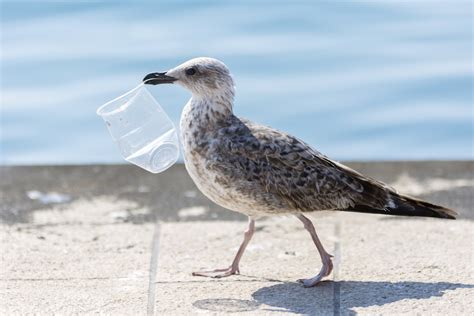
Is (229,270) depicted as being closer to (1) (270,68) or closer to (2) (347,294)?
(2) (347,294)

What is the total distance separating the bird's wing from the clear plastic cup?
58 centimetres

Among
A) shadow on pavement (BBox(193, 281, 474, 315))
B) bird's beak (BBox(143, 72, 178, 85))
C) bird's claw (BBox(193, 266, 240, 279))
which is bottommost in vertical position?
shadow on pavement (BBox(193, 281, 474, 315))

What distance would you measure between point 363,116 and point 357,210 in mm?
6147

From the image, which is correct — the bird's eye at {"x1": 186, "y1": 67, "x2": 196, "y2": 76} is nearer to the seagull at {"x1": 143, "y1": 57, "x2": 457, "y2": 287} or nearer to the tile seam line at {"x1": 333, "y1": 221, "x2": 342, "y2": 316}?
the seagull at {"x1": 143, "y1": 57, "x2": 457, "y2": 287}

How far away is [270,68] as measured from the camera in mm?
13914

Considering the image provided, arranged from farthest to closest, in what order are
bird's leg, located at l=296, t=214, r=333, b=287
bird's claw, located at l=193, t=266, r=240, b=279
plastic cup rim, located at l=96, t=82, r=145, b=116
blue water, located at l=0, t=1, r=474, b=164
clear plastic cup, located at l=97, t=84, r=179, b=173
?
blue water, located at l=0, t=1, r=474, b=164 → clear plastic cup, located at l=97, t=84, r=179, b=173 → plastic cup rim, located at l=96, t=82, r=145, b=116 → bird's claw, located at l=193, t=266, r=240, b=279 → bird's leg, located at l=296, t=214, r=333, b=287

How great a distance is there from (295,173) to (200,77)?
2.61ft

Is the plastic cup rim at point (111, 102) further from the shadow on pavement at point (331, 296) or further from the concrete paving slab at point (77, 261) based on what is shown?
the shadow on pavement at point (331, 296)

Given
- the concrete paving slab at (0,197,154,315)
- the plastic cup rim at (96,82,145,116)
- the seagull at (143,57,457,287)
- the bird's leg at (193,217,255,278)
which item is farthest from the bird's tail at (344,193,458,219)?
the plastic cup rim at (96,82,145,116)

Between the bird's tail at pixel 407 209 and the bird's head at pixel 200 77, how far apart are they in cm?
106

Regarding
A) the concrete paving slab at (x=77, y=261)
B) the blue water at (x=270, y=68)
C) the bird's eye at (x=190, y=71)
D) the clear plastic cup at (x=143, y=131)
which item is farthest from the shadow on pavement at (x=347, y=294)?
the blue water at (x=270, y=68)

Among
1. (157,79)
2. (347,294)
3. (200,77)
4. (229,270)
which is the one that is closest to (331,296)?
(347,294)

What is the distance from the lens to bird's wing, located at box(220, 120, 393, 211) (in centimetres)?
675

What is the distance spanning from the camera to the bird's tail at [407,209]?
6887 mm
